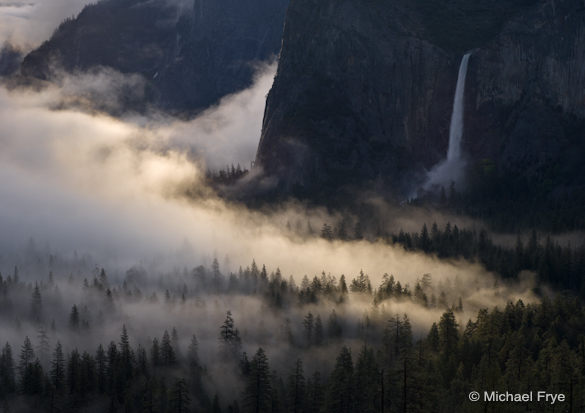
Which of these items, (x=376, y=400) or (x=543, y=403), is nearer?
(x=543, y=403)

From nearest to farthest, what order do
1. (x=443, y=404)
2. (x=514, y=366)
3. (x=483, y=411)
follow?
(x=483, y=411) → (x=443, y=404) → (x=514, y=366)

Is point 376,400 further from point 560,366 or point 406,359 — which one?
point 560,366

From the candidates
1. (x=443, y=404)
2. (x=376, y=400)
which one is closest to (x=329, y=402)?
(x=376, y=400)

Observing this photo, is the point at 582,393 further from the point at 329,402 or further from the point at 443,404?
the point at 329,402

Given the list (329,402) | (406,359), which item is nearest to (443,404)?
(406,359)

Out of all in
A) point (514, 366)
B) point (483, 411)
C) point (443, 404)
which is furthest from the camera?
point (514, 366)

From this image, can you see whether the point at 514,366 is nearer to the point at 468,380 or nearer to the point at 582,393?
the point at 468,380

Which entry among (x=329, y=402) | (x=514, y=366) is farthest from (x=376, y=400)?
(x=514, y=366)

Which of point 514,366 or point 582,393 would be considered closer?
point 582,393
